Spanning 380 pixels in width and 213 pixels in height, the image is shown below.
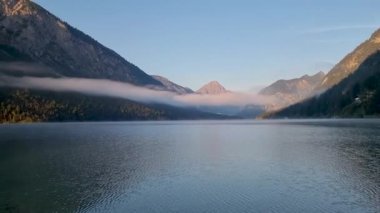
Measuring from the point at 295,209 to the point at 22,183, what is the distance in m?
35.7

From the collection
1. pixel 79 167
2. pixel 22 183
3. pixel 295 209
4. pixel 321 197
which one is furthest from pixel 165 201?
pixel 79 167

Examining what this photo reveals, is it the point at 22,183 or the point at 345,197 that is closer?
the point at 345,197

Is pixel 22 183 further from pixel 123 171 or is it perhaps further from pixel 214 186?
pixel 214 186

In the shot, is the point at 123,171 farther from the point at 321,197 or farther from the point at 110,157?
the point at 321,197

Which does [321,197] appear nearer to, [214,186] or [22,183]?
[214,186]

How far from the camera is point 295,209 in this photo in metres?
40.8

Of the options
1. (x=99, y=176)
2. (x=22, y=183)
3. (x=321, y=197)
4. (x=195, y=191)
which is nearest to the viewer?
(x=321, y=197)

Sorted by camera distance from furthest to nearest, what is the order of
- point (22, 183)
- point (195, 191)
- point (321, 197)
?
point (22, 183) → point (195, 191) → point (321, 197)

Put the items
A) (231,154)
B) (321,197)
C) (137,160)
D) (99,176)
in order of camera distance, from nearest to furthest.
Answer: (321,197)
(99,176)
(137,160)
(231,154)

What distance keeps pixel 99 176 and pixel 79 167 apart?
33.9 ft

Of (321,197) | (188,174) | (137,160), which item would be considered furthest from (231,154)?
(321,197)

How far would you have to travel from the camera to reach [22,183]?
5619cm

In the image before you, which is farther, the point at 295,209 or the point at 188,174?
the point at 188,174

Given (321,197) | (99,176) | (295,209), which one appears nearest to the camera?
(295,209)
